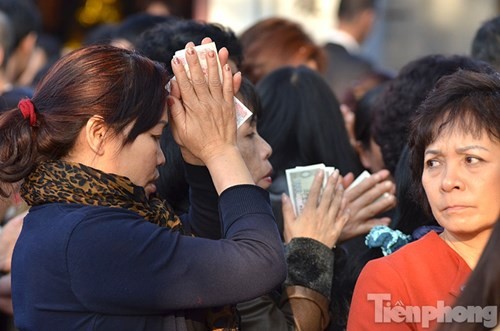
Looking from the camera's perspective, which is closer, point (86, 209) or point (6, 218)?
point (86, 209)

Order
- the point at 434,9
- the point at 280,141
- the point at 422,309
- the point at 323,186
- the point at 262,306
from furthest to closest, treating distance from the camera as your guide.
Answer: the point at 434,9 → the point at 280,141 → the point at 323,186 → the point at 262,306 → the point at 422,309

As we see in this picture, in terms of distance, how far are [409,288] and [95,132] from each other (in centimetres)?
97

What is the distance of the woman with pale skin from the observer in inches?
108

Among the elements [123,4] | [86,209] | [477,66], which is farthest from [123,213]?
[123,4]

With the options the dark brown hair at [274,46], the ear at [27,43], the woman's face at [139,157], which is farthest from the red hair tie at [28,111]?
the ear at [27,43]

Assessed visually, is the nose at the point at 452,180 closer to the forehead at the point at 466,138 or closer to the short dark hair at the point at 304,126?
the forehead at the point at 466,138

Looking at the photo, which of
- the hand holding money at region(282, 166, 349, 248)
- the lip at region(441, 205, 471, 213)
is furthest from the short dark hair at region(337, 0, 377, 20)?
the lip at region(441, 205, 471, 213)

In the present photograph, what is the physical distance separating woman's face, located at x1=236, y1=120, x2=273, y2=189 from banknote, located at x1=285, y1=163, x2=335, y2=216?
0.20 meters

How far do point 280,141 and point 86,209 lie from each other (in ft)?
5.96

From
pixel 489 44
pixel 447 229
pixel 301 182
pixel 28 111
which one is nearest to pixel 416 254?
pixel 447 229

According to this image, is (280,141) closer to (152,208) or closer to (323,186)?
(323,186)

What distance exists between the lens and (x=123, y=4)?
42.1ft

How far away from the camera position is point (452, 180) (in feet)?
9.12

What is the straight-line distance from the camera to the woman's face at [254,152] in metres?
3.44
